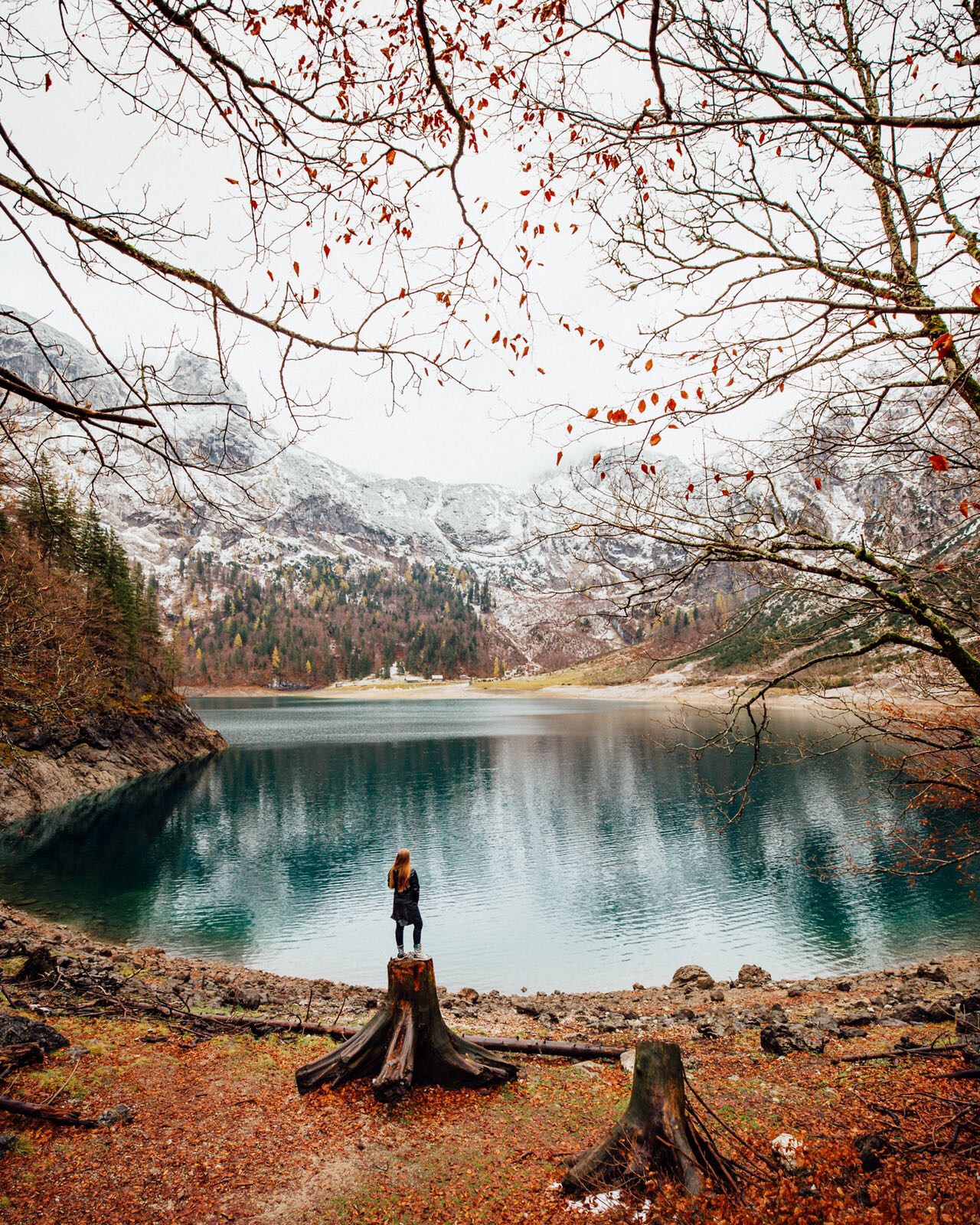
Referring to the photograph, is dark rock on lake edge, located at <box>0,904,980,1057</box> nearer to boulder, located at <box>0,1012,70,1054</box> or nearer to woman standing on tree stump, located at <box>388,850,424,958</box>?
boulder, located at <box>0,1012,70,1054</box>

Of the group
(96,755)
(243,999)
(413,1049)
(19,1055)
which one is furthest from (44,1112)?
(96,755)

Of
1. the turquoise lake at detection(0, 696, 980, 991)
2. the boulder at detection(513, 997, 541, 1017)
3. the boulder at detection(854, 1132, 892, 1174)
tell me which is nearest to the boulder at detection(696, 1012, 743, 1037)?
the boulder at detection(513, 997, 541, 1017)

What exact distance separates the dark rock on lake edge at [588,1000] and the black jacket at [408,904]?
2080 millimetres

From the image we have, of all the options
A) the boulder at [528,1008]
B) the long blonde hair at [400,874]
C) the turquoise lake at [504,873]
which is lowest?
the turquoise lake at [504,873]

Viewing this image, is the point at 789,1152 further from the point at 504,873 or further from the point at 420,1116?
the point at 504,873

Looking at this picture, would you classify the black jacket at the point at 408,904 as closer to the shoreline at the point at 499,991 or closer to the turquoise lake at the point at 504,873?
the shoreline at the point at 499,991

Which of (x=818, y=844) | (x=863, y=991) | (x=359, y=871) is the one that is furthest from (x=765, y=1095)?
(x=818, y=844)

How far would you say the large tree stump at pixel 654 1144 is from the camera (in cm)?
413

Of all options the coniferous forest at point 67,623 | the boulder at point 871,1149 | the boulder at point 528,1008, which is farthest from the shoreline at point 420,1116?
the coniferous forest at point 67,623

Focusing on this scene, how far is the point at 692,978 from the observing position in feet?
43.1

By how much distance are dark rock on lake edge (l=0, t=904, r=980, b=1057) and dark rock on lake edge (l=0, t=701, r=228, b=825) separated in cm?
1111

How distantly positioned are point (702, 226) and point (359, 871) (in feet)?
71.5

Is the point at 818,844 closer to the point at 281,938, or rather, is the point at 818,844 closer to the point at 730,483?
the point at 281,938

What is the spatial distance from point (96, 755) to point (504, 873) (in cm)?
2508
